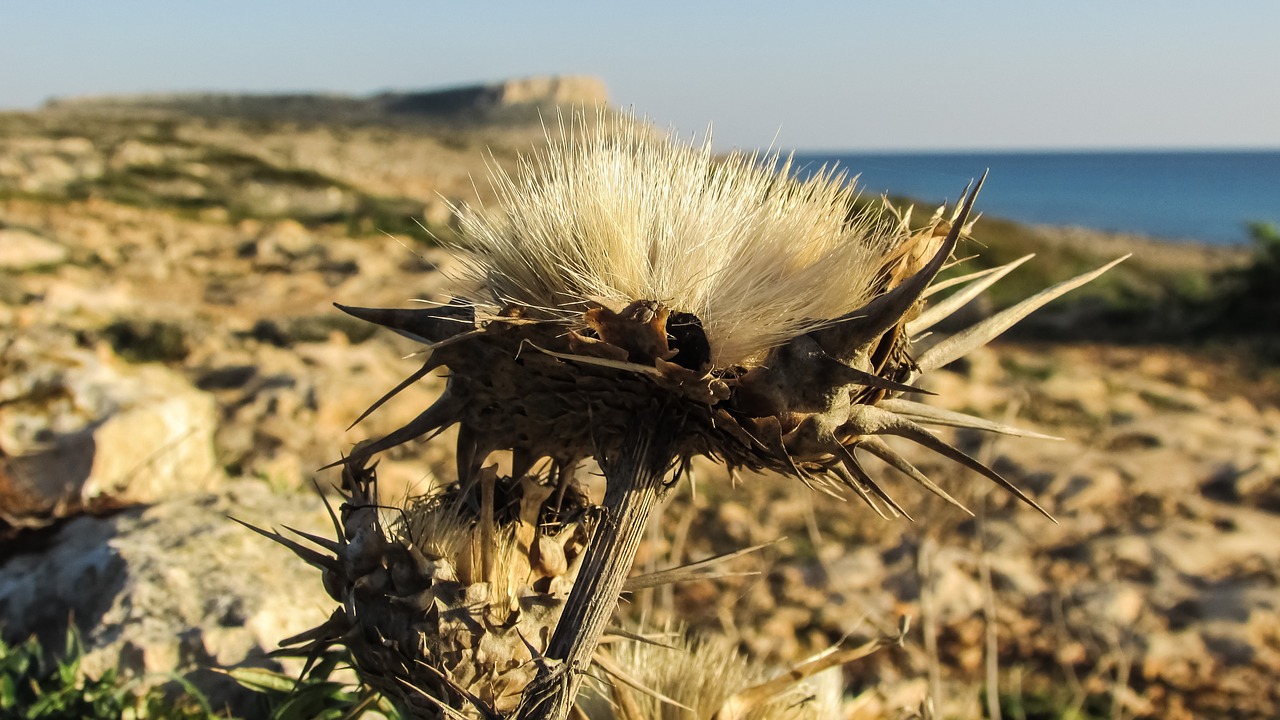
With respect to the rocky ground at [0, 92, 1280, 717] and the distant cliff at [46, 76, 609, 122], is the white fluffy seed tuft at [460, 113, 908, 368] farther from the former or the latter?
the distant cliff at [46, 76, 609, 122]

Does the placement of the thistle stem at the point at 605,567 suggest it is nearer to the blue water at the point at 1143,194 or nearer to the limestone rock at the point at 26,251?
the limestone rock at the point at 26,251

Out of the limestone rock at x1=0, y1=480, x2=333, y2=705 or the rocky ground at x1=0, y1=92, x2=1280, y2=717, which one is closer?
the limestone rock at x1=0, y1=480, x2=333, y2=705

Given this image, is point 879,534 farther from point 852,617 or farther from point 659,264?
point 659,264

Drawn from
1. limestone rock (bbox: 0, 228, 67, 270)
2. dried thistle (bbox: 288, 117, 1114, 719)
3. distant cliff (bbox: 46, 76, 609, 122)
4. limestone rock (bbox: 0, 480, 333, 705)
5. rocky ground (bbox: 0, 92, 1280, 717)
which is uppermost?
dried thistle (bbox: 288, 117, 1114, 719)

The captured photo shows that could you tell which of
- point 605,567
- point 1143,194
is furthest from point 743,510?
point 1143,194

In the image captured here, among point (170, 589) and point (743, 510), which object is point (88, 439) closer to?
point (170, 589)

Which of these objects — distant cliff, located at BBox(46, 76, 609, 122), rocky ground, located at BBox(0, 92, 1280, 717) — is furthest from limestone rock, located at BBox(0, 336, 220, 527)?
distant cliff, located at BBox(46, 76, 609, 122)
